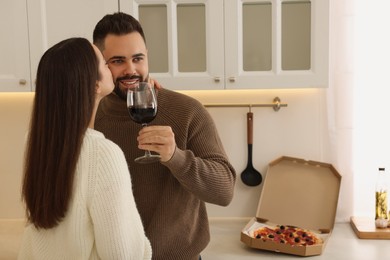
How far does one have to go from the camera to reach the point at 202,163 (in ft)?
4.69

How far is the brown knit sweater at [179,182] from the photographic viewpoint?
1473 millimetres

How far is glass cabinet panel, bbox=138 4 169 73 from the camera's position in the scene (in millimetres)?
2342

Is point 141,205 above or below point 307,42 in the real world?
below

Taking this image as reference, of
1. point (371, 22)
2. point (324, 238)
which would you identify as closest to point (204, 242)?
point (324, 238)

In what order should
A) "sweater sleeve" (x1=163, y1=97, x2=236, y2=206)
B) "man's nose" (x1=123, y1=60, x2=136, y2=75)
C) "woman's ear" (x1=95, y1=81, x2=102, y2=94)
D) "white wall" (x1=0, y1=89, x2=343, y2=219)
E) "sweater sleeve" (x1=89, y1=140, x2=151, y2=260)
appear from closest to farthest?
"sweater sleeve" (x1=89, y1=140, x2=151, y2=260), "woman's ear" (x1=95, y1=81, x2=102, y2=94), "sweater sleeve" (x1=163, y1=97, x2=236, y2=206), "man's nose" (x1=123, y1=60, x2=136, y2=75), "white wall" (x1=0, y1=89, x2=343, y2=219)

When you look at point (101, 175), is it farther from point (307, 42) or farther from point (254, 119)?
point (254, 119)

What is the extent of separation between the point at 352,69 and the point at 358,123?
0.90 ft

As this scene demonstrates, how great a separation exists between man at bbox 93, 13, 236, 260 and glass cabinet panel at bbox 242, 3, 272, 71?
2.67 feet

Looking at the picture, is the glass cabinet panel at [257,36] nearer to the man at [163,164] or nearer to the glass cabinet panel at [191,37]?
the glass cabinet panel at [191,37]

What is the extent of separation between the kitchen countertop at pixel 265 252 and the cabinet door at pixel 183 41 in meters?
0.72

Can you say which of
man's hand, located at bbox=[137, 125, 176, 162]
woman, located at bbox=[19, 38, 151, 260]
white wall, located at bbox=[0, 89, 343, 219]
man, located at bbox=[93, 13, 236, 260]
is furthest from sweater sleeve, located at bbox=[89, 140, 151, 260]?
white wall, located at bbox=[0, 89, 343, 219]

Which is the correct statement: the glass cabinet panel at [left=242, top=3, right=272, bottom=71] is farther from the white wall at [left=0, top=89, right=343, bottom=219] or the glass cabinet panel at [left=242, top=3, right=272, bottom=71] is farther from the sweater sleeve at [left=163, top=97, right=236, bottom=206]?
the sweater sleeve at [left=163, top=97, right=236, bottom=206]

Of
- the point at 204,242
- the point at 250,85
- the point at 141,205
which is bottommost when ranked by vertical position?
the point at 204,242

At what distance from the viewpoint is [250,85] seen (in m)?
2.33
